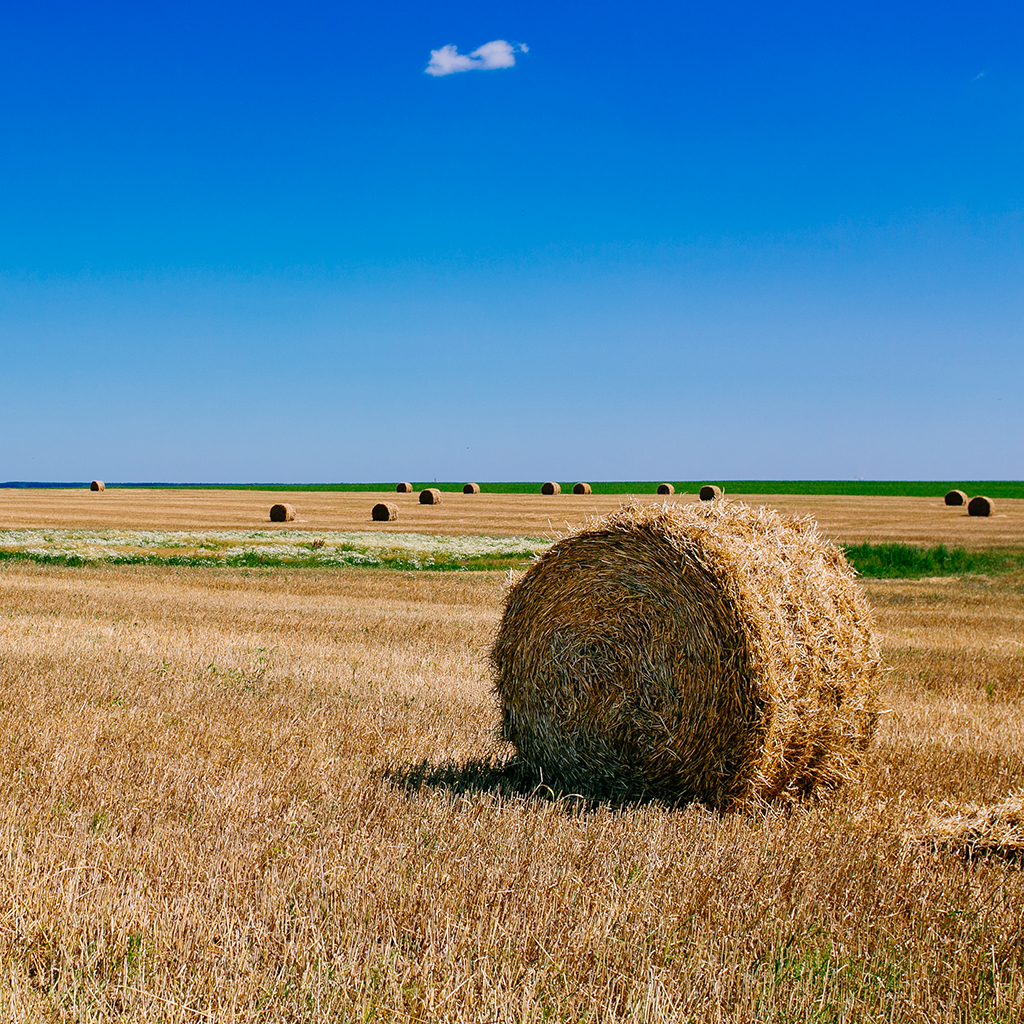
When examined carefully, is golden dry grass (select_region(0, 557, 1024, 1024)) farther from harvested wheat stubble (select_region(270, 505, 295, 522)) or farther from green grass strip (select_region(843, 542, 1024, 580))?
harvested wheat stubble (select_region(270, 505, 295, 522))

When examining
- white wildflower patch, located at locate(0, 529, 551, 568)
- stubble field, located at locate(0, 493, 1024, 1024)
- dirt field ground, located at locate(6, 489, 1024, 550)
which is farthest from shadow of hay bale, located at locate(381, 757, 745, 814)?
dirt field ground, located at locate(6, 489, 1024, 550)

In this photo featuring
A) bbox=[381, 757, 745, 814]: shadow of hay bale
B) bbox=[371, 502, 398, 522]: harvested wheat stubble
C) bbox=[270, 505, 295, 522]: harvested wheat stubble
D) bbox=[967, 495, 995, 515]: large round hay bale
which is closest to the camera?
bbox=[381, 757, 745, 814]: shadow of hay bale

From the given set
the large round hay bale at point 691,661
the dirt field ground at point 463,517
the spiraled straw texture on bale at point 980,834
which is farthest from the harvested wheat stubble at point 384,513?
the spiraled straw texture on bale at point 980,834

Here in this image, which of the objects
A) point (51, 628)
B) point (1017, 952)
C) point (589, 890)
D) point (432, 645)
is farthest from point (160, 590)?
point (1017, 952)

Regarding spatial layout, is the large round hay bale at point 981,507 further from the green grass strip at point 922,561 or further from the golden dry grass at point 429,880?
the golden dry grass at point 429,880

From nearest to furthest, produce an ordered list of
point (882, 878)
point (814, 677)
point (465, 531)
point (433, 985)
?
point (433, 985)
point (882, 878)
point (814, 677)
point (465, 531)

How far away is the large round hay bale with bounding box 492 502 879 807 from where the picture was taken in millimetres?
6156

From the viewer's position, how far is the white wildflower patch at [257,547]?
26.6 metres

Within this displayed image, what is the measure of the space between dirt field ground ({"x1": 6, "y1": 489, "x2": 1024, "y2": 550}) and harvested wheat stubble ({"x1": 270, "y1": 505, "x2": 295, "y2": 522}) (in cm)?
60

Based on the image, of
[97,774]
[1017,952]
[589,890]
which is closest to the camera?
[1017,952]

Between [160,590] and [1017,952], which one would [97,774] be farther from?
[160,590]

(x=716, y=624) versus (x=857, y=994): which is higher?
(x=716, y=624)

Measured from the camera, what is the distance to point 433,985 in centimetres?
349

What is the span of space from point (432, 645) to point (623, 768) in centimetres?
648
